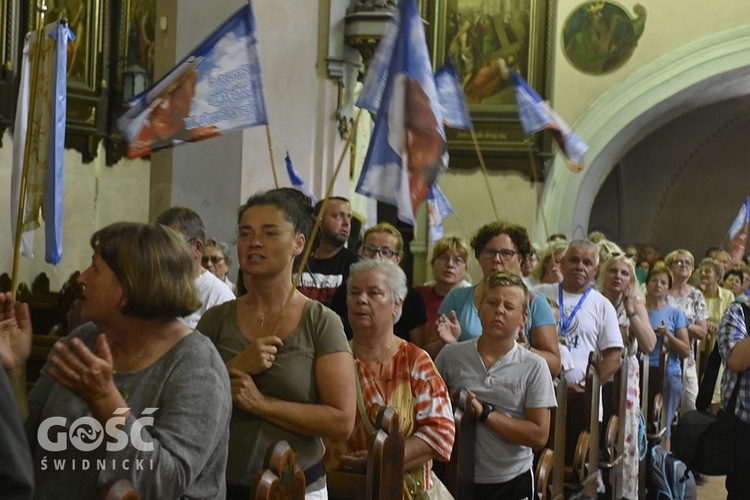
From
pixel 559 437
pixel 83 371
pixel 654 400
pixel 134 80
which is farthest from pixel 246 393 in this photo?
pixel 134 80

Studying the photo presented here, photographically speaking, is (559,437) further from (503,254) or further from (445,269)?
(445,269)

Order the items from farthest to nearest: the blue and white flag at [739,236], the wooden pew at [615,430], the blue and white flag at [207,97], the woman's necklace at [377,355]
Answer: the blue and white flag at [739,236] < the wooden pew at [615,430] < the blue and white flag at [207,97] < the woman's necklace at [377,355]

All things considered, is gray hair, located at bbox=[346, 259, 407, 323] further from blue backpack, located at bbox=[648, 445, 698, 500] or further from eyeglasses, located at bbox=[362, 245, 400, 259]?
blue backpack, located at bbox=[648, 445, 698, 500]

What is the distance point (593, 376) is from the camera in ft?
19.9

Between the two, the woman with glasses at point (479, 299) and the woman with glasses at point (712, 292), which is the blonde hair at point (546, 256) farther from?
the woman with glasses at point (712, 292)

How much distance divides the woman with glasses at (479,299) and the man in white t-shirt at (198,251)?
114 centimetres

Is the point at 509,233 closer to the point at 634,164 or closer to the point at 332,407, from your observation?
the point at 332,407

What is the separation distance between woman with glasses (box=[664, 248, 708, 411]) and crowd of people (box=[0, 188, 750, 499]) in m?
4.10

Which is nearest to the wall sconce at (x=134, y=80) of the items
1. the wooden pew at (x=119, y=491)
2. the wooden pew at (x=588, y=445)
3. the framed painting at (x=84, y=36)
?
the framed painting at (x=84, y=36)

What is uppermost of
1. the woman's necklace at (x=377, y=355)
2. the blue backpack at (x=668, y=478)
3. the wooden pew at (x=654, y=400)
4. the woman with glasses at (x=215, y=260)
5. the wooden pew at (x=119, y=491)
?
the woman with glasses at (x=215, y=260)

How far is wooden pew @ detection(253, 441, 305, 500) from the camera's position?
2.70 metres

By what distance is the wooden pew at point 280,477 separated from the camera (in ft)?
8.85

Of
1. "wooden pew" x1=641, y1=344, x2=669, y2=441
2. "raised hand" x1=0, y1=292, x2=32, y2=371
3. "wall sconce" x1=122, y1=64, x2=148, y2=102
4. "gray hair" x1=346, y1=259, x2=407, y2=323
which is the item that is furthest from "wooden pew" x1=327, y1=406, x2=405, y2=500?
"wall sconce" x1=122, y1=64, x2=148, y2=102

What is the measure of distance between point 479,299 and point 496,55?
416 inches
